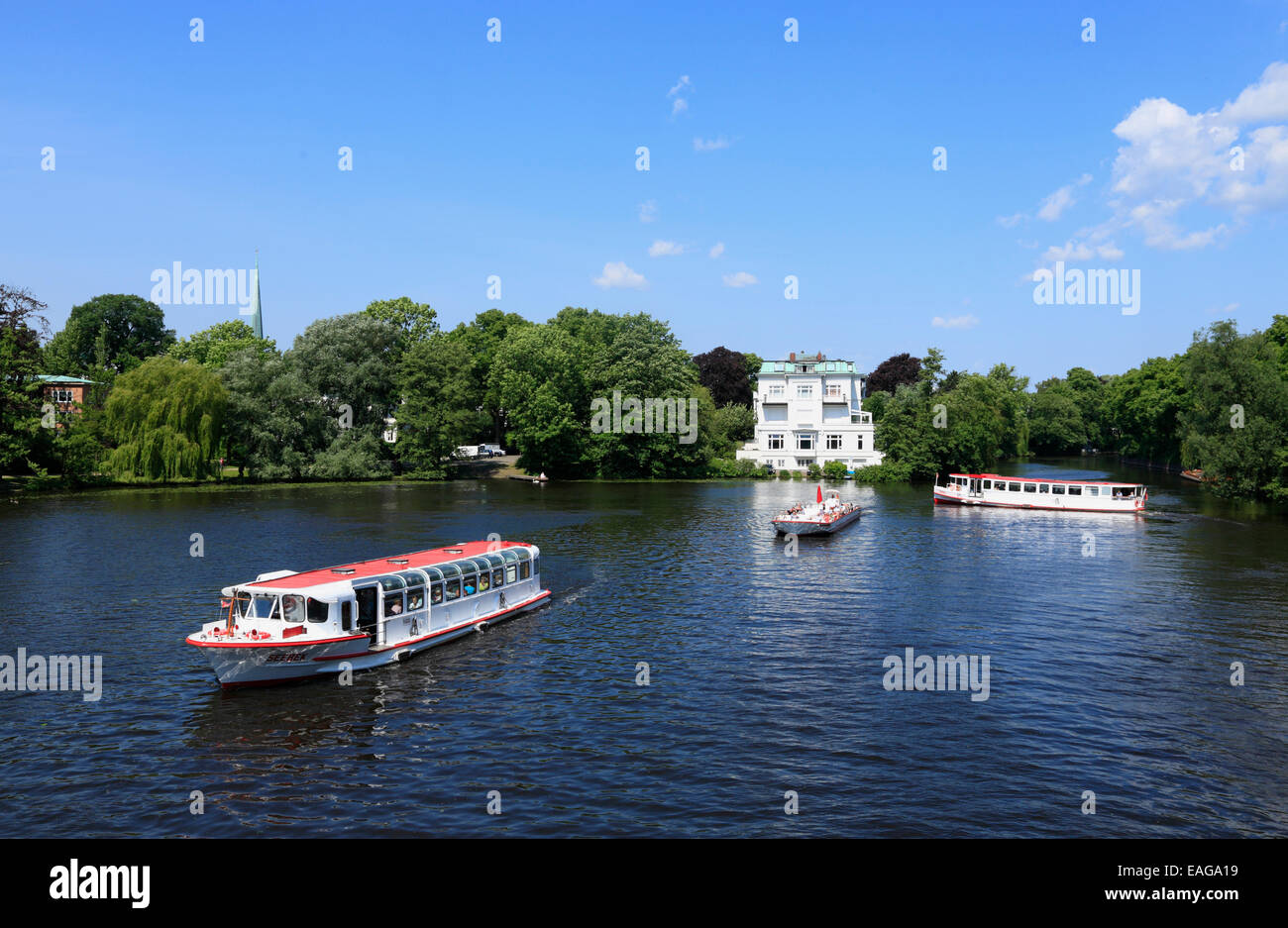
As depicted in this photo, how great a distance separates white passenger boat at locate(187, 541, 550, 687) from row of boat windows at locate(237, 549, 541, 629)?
0.04 m

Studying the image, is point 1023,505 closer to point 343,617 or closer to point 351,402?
point 343,617

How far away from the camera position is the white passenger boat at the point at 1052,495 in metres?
86.4

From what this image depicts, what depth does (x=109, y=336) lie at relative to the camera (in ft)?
547

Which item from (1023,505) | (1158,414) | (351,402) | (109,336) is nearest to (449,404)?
(351,402)

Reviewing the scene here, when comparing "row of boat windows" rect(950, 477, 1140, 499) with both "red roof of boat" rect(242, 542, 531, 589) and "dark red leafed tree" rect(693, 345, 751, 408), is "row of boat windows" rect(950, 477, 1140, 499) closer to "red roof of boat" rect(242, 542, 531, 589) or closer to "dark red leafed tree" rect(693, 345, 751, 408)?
"red roof of boat" rect(242, 542, 531, 589)

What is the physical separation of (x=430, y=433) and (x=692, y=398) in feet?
127

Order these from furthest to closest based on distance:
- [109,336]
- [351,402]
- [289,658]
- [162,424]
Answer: [109,336]
[351,402]
[162,424]
[289,658]

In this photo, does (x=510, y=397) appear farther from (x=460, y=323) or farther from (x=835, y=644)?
(x=835, y=644)

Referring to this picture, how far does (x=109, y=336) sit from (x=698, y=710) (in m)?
178

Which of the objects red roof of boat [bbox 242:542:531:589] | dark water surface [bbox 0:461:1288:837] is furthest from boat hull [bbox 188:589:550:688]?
red roof of boat [bbox 242:542:531:589]

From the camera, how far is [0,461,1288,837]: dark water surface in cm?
2106
